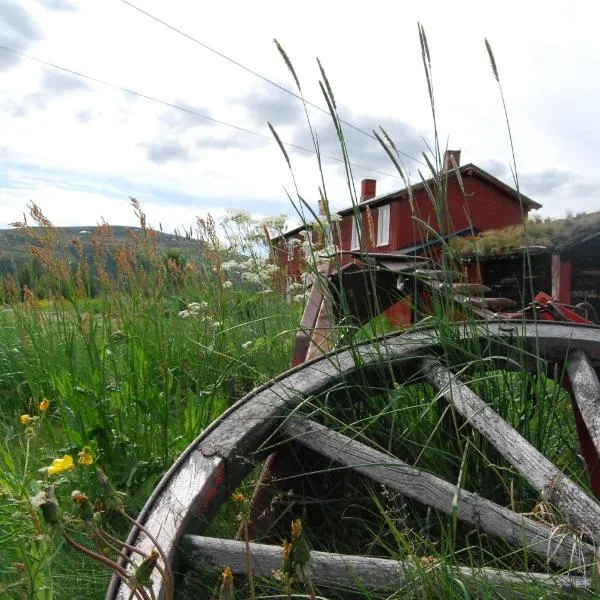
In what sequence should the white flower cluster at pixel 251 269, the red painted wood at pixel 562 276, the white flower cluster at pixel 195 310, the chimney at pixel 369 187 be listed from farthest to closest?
1. the chimney at pixel 369 187
2. the red painted wood at pixel 562 276
3. the white flower cluster at pixel 251 269
4. the white flower cluster at pixel 195 310

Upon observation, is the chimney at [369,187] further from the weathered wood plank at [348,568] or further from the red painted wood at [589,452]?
the weathered wood plank at [348,568]

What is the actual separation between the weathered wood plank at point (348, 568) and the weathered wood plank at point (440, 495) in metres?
0.08

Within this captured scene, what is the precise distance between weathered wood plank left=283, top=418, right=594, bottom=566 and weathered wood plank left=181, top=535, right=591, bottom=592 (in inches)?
3.0

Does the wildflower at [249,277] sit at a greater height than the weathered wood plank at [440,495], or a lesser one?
greater

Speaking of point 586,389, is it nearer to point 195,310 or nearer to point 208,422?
point 208,422

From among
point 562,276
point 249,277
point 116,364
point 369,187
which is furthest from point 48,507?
point 369,187

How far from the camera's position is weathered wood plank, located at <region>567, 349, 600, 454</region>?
2.10 metres

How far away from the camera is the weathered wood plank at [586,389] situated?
210cm

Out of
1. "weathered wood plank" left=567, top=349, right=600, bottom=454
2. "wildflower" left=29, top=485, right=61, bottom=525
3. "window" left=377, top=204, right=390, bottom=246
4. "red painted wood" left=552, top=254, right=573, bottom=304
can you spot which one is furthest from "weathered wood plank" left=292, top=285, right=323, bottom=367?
"window" left=377, top=204, right=390, bottom=246

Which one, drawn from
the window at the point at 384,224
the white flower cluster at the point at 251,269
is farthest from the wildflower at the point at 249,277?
the window at the point at 384,224

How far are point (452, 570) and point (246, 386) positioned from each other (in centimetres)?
235

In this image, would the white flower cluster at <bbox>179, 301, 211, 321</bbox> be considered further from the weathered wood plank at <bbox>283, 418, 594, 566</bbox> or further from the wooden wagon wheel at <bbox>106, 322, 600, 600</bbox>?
the weathered wood plank at <bbox>283, 418, 594, 566</bbox>

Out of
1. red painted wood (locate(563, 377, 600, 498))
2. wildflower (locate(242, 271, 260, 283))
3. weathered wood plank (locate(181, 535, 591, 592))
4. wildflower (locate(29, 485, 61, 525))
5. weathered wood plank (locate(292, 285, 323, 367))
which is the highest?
wildflower (locate(242, 271, 260, 283))

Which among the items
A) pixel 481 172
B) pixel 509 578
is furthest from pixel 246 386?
pixel 481 172
